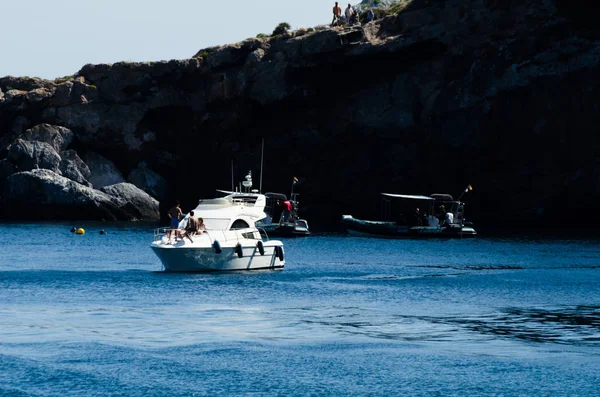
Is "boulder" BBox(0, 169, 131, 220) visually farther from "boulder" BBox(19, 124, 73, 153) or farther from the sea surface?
the sea surface

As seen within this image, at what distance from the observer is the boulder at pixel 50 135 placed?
11525 centimetres

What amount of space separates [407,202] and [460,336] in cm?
8111

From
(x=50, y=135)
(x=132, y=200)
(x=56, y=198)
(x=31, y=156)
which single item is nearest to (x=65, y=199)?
(x=56, y=198)

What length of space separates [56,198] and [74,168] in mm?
4905

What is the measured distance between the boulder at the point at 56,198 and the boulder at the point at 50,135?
498 cm

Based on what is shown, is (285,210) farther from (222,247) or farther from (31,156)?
(31,156)

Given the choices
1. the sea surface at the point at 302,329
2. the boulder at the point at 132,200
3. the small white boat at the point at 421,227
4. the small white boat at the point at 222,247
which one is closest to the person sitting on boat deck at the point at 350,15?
the small white boat at the point at 421,227

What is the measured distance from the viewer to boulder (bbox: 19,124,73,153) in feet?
378

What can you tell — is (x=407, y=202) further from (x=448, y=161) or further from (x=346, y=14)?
(x=346, y=14)

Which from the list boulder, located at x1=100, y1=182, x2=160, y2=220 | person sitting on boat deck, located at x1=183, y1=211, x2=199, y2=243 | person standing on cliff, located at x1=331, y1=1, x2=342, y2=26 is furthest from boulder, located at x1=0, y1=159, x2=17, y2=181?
person sitting on boat deck, located at x1=183, y1=211, x2=199, y2=243

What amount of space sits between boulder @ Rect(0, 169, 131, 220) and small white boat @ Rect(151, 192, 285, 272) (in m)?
59.6

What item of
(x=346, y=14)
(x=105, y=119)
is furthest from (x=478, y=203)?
(x=105, y=119)

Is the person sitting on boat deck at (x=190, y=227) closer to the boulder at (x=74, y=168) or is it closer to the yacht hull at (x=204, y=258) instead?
the yacht hull at (x=204, y=258)

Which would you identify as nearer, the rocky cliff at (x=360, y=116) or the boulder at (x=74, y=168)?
the rocky cliff at (x=360, y=116)
